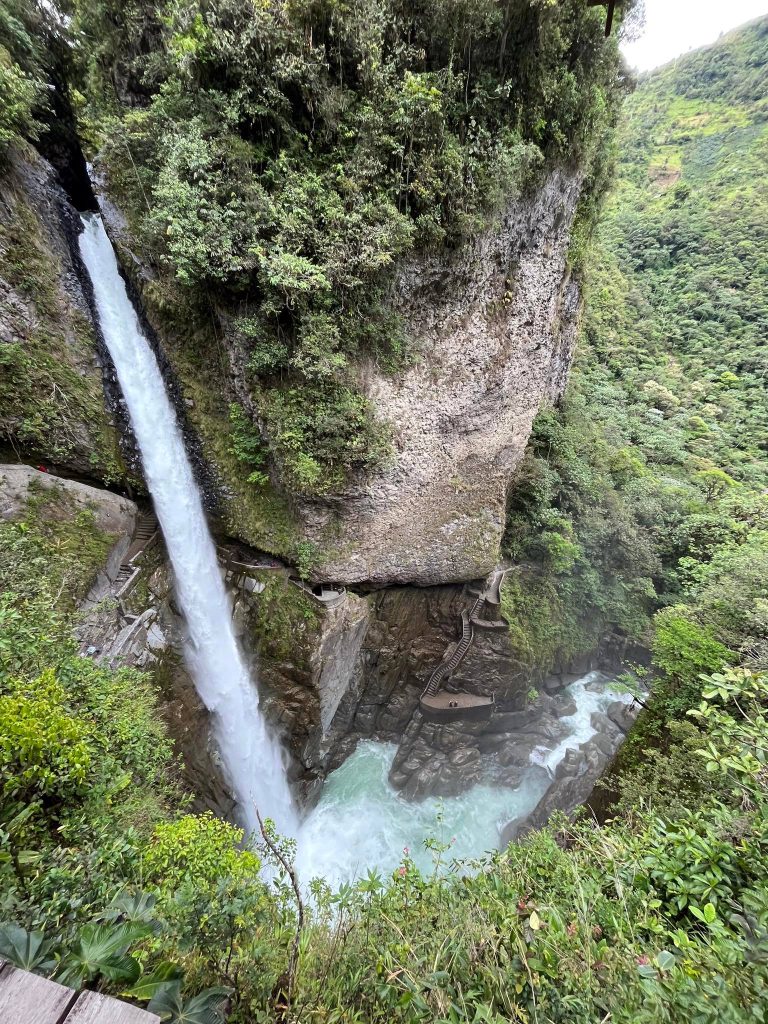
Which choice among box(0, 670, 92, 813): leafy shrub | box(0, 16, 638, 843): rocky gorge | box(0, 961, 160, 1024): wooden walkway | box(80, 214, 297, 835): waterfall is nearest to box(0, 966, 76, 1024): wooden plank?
box(0, 961, 160, 1024): wooden walkway

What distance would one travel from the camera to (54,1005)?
1322 millimetres

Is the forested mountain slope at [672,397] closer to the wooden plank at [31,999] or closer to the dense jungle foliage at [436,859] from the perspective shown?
the dense jungle foliage at [436,859]

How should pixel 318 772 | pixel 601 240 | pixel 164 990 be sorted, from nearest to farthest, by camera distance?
1. pixel 164 990
2. pixel 318 772
3. pixel 601 240

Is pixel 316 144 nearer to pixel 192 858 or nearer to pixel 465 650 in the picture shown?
pixel 192 858

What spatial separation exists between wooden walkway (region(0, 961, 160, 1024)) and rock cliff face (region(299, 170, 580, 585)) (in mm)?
6780

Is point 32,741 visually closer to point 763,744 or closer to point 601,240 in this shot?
point 763,744

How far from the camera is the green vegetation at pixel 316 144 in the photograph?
5539 mm

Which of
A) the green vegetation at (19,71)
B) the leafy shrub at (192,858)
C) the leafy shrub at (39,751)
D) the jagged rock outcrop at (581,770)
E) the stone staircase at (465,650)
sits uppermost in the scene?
the green vegetation at (19,71)

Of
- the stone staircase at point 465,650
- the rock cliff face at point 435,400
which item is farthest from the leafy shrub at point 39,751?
the stone staircase at point 465,650

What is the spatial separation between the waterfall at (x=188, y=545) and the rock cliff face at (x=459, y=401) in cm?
251

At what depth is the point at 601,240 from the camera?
22.8 metres

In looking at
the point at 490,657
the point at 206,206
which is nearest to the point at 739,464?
the point at 490,657

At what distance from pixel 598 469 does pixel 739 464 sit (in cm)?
777

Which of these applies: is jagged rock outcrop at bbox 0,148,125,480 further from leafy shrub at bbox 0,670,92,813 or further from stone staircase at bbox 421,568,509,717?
stone staircase at bbox 421,568,509,717
